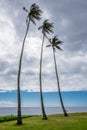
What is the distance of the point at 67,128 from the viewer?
38406 millimetres

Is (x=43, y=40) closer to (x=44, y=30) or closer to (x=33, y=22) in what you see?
(x=44, y=30)

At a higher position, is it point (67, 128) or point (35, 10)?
point (35, 10)

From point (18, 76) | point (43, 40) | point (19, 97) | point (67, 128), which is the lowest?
point (67, 128)

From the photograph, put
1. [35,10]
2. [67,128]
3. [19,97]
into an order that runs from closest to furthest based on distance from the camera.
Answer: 1. [67,128]
2. [19,97]
3. [35,10]

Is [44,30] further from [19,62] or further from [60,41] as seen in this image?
[19,62]

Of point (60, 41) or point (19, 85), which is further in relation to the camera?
point (60, 41)

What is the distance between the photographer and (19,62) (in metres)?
49.0

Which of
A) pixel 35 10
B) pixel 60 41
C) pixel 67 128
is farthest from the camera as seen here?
pixel 60 41

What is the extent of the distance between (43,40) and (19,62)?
13.4m

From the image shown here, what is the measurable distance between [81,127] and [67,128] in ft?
7.00

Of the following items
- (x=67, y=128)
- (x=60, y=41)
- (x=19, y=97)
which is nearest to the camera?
(x=67, y=128)

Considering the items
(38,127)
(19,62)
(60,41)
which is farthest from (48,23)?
(38,127)

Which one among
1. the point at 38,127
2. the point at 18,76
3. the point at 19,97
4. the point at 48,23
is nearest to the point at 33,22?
the point at 48,23

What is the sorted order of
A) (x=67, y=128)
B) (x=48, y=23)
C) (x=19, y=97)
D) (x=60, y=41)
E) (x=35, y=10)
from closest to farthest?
(x=67, y=128) < (x=19, y=97) < (x=35, y=10) < (x=48, y=23) < (x=60, y=41)
